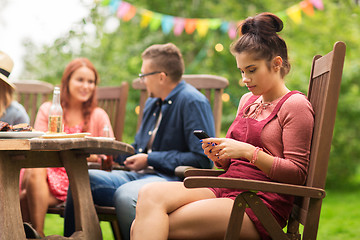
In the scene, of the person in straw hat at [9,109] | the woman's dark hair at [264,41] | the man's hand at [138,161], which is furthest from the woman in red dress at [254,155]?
the person in straw hat at [9,109]

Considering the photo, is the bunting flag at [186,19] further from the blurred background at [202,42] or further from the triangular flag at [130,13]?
the blurred background at [202,42]

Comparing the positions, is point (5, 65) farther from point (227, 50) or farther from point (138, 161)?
point (227, 50)

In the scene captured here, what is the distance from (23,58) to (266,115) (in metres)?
6.61

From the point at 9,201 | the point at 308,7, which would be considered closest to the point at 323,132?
the point at 9,201

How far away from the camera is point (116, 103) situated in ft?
11.8

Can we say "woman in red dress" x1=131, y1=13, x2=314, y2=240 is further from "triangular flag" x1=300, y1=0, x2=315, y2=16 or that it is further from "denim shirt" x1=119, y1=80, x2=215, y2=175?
"triangular flag" x1=300, y1=0, x2=315, y2=16

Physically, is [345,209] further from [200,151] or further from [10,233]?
[10,233]

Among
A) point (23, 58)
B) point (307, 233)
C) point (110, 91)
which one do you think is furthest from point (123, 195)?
point (23, 58)

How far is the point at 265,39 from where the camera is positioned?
1.98 meters

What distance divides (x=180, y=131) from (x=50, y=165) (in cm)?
79

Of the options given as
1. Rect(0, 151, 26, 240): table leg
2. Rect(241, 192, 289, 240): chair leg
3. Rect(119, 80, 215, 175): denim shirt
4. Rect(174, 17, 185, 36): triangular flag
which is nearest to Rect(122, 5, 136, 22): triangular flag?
Rect(174, 17, 185, 36): triangular flag

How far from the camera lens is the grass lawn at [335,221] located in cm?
414

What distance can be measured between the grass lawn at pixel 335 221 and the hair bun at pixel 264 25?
2462mm

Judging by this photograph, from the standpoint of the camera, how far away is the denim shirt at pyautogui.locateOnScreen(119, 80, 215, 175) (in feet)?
9.14
